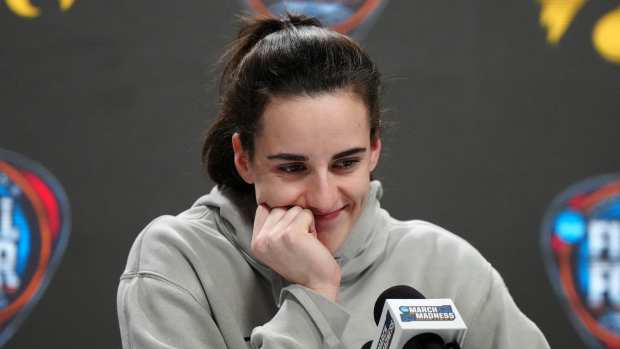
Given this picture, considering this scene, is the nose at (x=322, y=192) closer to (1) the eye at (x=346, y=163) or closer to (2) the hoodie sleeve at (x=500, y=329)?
(1) the eye at (x=346, y=163)

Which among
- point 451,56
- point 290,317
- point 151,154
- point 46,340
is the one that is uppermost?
point 451,56

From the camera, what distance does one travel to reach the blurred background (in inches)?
89.7

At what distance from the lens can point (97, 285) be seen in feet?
7.52

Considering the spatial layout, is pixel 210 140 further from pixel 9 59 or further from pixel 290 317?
pixel 9 59

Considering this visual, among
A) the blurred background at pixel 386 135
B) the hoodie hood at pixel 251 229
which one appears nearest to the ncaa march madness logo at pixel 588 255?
the blurred background at pixel 386 135

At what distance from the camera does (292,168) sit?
1365mm

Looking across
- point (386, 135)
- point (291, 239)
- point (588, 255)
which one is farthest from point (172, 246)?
point (588, 255)

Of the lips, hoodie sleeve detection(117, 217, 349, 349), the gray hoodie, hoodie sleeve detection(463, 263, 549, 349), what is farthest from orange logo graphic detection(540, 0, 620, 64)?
hoodie sleeve detection(117, 217, 349, 349)

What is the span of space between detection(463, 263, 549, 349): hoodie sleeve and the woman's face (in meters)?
0.30

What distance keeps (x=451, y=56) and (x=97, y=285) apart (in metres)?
1.17

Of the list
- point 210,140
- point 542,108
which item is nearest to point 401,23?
point 542,108

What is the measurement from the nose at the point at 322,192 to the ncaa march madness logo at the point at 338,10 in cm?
104

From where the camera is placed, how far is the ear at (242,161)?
145 cm

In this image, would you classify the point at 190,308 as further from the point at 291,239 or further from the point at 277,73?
the point at 277,73
